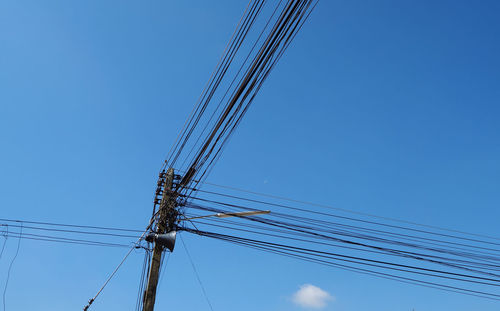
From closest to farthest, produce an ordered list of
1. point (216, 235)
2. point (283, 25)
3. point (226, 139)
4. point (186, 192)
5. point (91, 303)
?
point (283, 25), point (226, 139), point (91, 303), point (216, 235), point (186, 192)

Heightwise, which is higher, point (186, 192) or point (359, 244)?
point (186, 192)

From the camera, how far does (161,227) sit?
10.2 m

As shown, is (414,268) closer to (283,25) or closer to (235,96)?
(235,96)

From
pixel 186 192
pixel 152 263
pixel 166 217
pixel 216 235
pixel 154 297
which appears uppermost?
pixel 186 192

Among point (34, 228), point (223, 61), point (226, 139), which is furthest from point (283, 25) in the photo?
point (34, 228)

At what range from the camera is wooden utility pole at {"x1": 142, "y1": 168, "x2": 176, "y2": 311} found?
8.80 meters

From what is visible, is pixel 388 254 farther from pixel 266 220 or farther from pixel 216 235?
pixel 216 235

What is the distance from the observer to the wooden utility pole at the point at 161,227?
8805mm

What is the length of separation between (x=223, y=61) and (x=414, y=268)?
285 inches

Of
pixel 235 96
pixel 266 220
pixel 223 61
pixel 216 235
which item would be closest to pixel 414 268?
pixel 266 220

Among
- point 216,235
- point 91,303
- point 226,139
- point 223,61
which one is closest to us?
point 223,61

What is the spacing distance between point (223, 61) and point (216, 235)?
521 cm

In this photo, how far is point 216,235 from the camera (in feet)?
32.9

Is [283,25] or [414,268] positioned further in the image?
[414,268]
